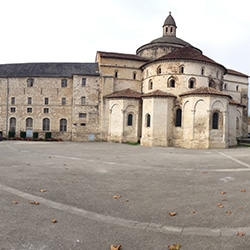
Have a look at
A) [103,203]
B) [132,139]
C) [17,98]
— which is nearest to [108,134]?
[132,139]

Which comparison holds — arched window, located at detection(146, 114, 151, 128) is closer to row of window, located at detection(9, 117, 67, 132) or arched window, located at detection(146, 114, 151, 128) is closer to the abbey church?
the abbey church

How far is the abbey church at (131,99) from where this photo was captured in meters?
26.7

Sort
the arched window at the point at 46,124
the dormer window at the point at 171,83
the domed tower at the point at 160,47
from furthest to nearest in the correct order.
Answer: the domed tower at the point at 160,47 → the arched window at the point at 46,124 → the dormer window at the point at 171,83

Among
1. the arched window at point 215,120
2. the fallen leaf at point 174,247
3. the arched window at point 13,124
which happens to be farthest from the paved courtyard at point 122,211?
the arched window at point 13,124

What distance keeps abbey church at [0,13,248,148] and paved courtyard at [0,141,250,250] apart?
17.2 m

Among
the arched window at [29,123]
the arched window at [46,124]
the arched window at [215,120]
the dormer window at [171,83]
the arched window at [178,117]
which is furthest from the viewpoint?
the arched window at [29,123]

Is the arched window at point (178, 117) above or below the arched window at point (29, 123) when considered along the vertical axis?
above

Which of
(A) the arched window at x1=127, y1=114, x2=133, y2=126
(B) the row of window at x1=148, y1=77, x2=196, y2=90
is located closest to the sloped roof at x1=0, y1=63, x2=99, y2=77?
(A) the arched window at x1=127, y1=114, x2=133, y2=126

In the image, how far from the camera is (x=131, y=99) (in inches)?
1242

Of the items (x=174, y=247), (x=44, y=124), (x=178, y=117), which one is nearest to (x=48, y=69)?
(x=44, y=124)

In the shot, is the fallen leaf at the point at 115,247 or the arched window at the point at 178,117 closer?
the fallen leaf at the point at 115,247

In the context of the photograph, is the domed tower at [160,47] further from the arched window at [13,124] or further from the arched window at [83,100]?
the arched window at [13,124]

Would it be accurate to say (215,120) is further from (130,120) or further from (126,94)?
(126,94)

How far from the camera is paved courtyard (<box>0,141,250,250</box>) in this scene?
435cm
